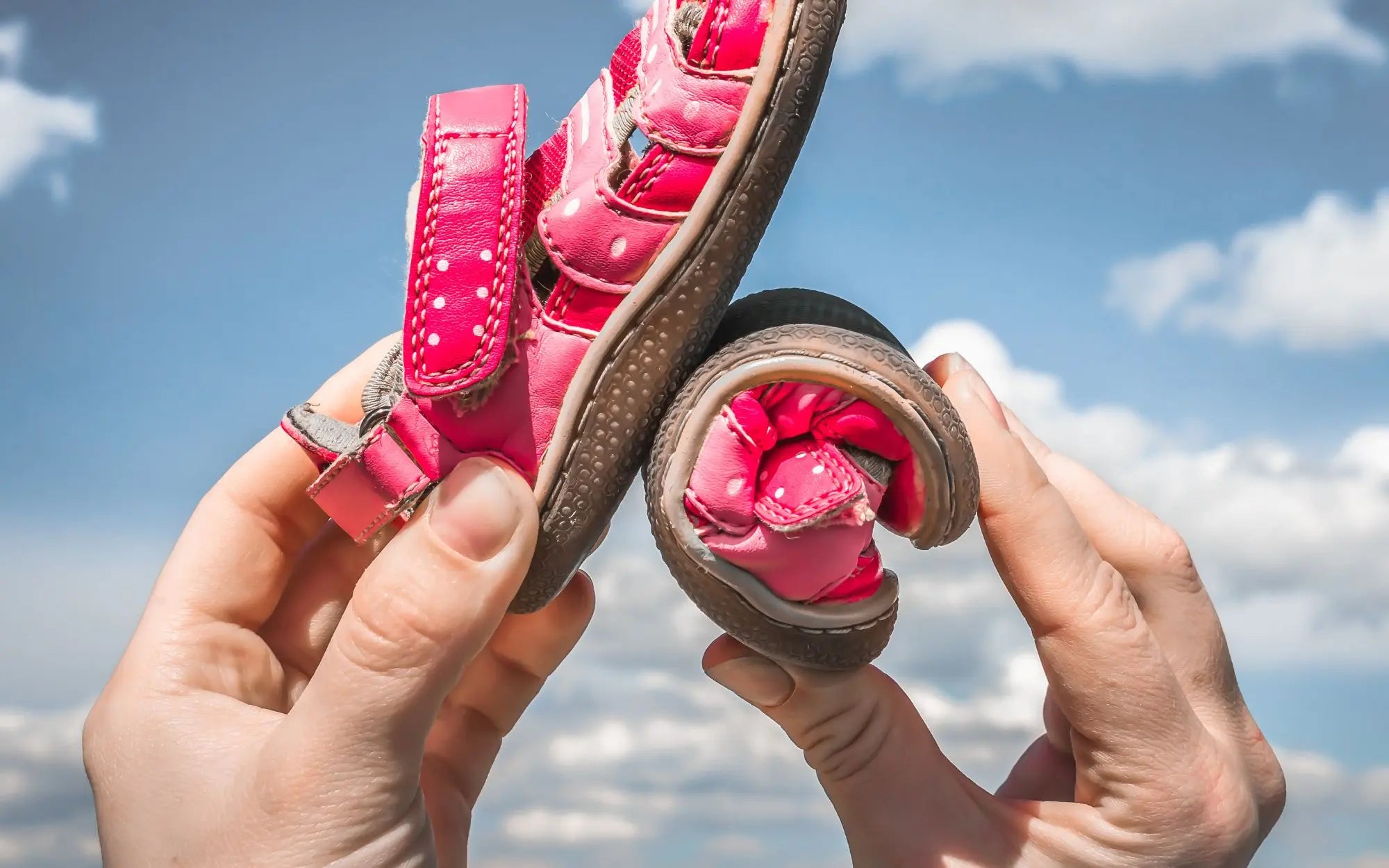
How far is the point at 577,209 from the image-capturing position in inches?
75.8

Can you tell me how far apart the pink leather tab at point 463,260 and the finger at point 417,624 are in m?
0.20

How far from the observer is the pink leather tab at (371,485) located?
77.9 inches

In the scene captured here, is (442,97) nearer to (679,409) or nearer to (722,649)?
(679,409)

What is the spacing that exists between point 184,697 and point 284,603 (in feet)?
1.46

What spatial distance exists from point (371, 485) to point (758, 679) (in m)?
0.84

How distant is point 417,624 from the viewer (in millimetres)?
1781

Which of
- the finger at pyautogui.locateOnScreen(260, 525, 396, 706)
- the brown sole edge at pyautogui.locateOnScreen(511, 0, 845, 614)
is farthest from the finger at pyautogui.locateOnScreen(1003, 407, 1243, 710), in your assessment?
the finger at pyautogui.locateOnScreen(260, 525, 396, 706)

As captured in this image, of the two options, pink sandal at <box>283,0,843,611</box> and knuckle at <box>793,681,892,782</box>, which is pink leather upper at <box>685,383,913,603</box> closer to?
pink sandal at <box>283,0,843,611</box>

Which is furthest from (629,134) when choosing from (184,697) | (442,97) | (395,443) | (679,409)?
(184,697)

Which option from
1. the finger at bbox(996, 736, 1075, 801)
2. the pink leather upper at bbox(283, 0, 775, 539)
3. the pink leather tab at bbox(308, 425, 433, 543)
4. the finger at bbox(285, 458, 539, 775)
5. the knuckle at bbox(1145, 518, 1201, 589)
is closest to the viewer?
the finger at bbox(285, 458, 539, 775)

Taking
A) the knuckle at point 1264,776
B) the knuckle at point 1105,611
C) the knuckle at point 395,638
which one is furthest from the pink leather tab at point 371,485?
the knuckle at point 1264,776

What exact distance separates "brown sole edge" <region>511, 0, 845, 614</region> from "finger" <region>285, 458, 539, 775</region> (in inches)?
5.5

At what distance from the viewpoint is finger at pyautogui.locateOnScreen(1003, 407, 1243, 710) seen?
246 centimetres

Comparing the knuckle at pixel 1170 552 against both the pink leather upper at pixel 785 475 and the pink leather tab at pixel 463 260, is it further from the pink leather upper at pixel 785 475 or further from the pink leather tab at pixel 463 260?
the pink leather tab at pixel 463 260
